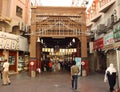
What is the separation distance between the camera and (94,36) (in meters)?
34.6

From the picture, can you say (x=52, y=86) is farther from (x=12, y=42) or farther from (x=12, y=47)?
(x=12, y=42)

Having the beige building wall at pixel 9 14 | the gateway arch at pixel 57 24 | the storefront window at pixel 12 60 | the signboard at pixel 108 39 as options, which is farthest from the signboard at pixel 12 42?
the signboard at pixel 108 39

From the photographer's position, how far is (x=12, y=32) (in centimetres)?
3266

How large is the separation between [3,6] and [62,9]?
7.77 meters

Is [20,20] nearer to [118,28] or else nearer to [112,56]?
[112,56]

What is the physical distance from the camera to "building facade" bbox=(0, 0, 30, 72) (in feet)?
95.4

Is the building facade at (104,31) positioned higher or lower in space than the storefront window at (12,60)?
higher

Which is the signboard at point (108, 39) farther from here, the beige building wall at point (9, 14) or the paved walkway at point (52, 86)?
the beige building wall at point (9, 14)

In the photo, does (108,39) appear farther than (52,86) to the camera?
Yes

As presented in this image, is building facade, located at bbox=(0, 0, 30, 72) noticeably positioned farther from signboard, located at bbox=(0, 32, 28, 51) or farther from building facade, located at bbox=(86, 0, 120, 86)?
building facade, located at bbox=(86, 0, 120, 86)

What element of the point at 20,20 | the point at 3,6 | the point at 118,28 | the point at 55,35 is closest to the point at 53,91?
the point at 118,28

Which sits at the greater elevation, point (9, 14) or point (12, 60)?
point (9, 14)

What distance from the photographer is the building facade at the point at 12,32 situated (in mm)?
29078

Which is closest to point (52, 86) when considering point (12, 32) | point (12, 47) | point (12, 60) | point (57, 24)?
point (57, 24)
